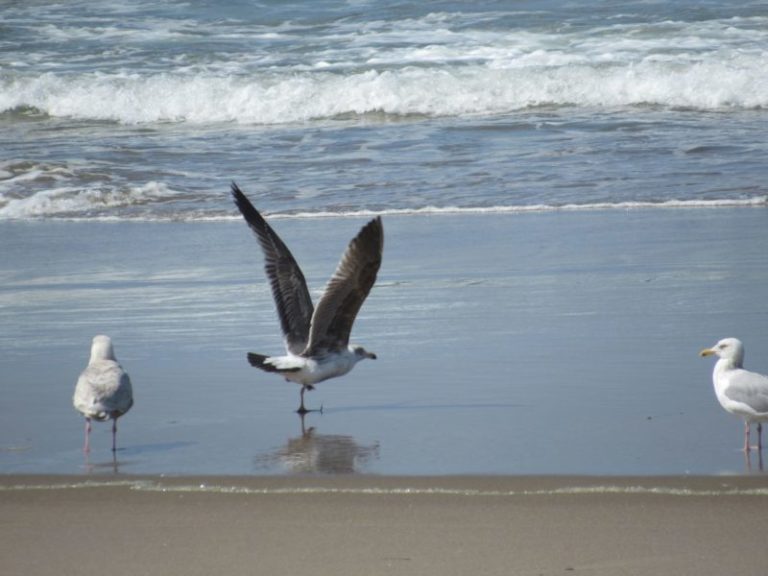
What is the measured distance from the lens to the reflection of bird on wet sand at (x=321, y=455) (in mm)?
4867

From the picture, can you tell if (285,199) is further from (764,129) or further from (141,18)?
(141,18)

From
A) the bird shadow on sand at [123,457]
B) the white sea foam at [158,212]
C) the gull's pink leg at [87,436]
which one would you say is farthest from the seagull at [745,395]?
the white sea foam at [158,212]

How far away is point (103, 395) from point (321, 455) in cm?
88

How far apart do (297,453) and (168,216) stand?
7150 millimetres

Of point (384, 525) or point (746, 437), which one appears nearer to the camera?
point (384, 525)

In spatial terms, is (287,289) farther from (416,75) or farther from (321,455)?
(416,75)

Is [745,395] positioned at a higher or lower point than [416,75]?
lower

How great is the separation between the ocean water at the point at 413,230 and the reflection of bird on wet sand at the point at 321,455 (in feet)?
0.06

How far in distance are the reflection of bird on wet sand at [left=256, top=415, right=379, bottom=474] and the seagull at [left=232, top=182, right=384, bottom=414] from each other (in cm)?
55

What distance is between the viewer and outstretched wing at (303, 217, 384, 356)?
6.07m

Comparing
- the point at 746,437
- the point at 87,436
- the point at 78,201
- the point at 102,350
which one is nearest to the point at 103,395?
the point at 87,436

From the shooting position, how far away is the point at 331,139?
16500mm

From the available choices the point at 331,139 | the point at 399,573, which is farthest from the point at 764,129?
the point at 399,573

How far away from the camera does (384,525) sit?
13.5 feet
